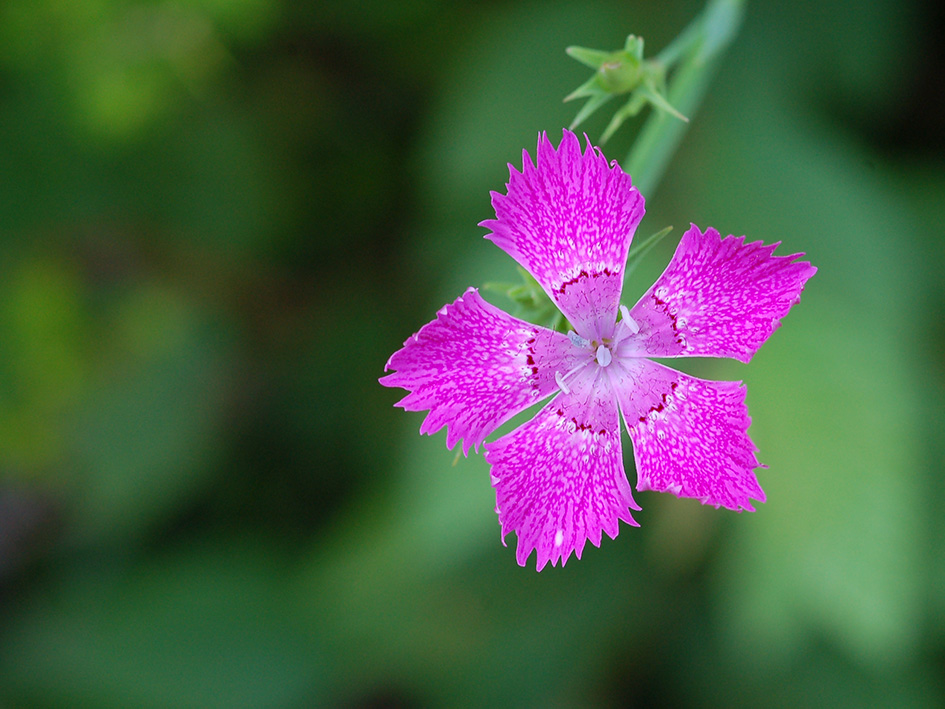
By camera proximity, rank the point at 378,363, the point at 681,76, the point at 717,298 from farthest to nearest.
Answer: the point at 378,363
the point at 681,76
the point at 717,298

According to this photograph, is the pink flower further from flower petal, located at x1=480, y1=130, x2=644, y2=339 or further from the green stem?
the green stem

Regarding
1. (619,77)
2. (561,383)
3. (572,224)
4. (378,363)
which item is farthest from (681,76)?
(378,363)

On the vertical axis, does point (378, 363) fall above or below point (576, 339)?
above

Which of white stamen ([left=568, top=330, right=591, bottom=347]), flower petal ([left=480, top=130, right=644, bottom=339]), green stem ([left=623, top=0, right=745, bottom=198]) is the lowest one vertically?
white stamen ([left=568, top=330, right=591, bottom=347])

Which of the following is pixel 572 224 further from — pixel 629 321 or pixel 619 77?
pixel 619 77

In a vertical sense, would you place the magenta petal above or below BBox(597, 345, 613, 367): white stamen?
below

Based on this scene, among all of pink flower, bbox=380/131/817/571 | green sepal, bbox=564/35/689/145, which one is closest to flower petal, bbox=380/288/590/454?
pink flower, bbox=380/131/817/571

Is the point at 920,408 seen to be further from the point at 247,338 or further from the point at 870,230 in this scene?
the point at 247,338
